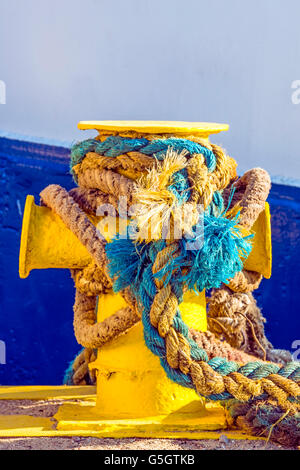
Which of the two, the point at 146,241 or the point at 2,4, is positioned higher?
the point at 2,4

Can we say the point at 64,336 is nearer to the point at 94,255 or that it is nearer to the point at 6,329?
the point at 6,329

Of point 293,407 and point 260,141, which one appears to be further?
point 260,141

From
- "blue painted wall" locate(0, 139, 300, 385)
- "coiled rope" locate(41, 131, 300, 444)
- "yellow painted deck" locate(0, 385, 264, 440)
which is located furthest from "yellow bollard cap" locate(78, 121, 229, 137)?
"blue painted wall" locate(0, 139, 300, 385)

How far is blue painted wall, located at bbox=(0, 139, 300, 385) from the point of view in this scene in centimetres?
255

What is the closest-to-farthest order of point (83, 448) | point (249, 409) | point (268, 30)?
point (83, 448) → point (249, 409) → point (268, 30)

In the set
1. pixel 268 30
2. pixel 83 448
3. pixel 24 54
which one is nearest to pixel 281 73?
pixel 268 30

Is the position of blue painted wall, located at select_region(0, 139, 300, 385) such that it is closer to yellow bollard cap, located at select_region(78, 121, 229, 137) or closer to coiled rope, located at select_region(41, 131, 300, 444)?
coiled rope, located at select_region(41, 131, 300, 444)

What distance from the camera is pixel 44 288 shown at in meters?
2.64

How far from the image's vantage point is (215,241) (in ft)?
5.10

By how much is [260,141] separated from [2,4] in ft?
3.31

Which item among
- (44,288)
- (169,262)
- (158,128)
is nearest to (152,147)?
(158,128)

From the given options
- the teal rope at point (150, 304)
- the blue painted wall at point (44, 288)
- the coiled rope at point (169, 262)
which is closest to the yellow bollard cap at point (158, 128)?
the coiled rope at point (169, 262)

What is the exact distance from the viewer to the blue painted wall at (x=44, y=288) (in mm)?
2549

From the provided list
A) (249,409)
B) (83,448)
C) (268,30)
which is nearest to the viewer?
(83,448)
